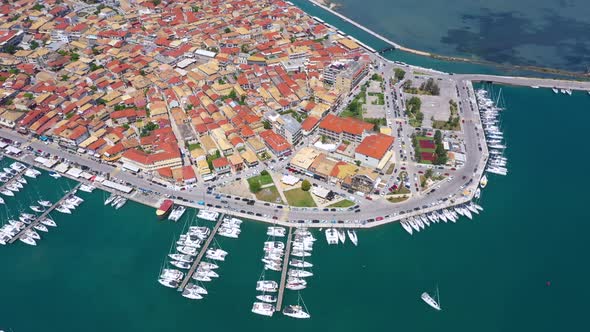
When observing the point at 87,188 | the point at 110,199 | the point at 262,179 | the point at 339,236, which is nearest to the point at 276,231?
the point at 339,236

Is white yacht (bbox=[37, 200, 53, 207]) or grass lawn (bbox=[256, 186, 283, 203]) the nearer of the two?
grass lawn (bbox=[256, 186, 283, 203])

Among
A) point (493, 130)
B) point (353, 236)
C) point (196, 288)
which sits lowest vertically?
point (196, 288)

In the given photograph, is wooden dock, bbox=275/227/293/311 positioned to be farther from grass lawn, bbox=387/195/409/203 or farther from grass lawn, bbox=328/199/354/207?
grass lawn, bbox=387/195/409/203

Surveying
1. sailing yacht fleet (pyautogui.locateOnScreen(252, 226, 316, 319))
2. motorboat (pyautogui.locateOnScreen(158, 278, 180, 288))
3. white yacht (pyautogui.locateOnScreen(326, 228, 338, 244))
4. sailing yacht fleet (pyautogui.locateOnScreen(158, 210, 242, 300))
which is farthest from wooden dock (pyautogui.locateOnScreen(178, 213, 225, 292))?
white yacht (pyautogui.locateOnScreen(326, 228, 338, 244))

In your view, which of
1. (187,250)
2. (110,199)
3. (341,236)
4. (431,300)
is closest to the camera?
(431,300)

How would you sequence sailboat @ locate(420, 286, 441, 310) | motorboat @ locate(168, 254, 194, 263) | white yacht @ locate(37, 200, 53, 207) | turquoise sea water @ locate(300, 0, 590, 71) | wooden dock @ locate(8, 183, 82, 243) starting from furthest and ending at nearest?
turquoise sea water @ locate(300, 0, 590, 71)
white yacht @ locate(37, 200, 53, 207)
wooden dock @ locate(8, 183, 82, 243)
motorboat @ locate(168, 254, 194, 263)
sailboat @ locate(420, 286, 441, 310)

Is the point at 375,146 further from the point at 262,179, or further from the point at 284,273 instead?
the point at 284,273

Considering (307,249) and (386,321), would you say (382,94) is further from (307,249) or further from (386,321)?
(386,321)
